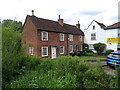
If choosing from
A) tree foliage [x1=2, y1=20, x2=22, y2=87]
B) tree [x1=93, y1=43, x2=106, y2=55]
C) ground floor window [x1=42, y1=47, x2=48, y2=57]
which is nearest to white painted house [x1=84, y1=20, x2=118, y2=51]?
tree [x1=93, y1=43, x2=106, y2=55]

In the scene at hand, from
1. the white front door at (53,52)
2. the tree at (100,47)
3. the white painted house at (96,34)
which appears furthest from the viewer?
the white painted house at (96,34)

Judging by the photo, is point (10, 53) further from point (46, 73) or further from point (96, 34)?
point (96, 34)

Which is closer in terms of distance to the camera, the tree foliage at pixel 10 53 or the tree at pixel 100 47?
the tree foliage at pixel 10 53

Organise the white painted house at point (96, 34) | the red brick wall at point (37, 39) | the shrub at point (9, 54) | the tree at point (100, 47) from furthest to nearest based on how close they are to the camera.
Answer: the white painted house at point (96, 34)
the tree at point (100, 47)
the red brick wall at point (37, 39)
the shrub at point (9, 54)

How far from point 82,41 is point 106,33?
646 centimetres

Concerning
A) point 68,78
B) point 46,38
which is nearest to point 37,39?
point 46,38

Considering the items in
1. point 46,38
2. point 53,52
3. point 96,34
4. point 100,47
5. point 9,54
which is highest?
point 96,34

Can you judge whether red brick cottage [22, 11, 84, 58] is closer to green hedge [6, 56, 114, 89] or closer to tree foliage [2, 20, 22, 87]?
tree foliage [2, 20, 22, 87]

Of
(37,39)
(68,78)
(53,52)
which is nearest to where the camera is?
(68,78)

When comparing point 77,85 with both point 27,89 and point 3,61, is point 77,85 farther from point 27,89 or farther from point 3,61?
point 3,61

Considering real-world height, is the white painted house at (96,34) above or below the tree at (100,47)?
above

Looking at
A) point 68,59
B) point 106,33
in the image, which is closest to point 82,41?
point 106,33

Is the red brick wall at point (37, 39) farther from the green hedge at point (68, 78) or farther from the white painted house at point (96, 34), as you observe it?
the green hedge at point (68, 78)

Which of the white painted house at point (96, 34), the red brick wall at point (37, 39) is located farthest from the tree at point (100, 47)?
the red brick wall at point (37, 39)
